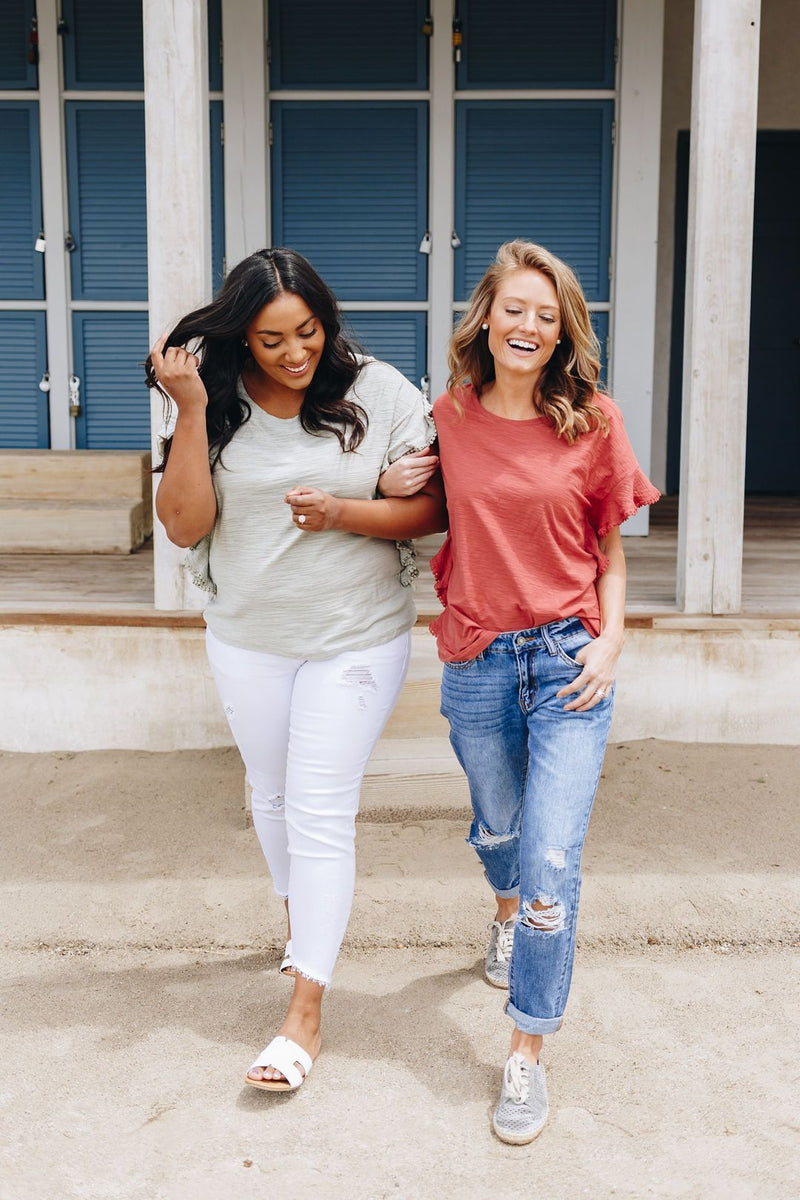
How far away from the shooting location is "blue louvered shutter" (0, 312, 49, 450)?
6219mm

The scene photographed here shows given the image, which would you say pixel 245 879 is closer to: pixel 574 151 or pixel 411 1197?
pixel 411 1197

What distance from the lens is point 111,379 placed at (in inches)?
245

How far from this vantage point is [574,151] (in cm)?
590

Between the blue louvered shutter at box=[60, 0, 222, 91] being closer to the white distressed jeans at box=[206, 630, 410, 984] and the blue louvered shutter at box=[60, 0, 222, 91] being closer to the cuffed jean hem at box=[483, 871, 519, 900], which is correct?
the white distressed jeans at box=[206, 630, 410, 984]

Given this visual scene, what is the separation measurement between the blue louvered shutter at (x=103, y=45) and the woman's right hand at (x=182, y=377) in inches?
163

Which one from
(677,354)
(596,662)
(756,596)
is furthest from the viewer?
(677,354)

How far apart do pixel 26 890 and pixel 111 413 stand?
10.5 ft

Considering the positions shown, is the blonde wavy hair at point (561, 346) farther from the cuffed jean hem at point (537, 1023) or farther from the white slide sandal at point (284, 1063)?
the white slide sandal at point (284, 1063)

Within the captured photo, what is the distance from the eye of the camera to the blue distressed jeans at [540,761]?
7.61 ft

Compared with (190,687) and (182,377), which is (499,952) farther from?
(190,687)

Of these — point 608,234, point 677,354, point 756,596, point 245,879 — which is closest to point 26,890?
point 245,879

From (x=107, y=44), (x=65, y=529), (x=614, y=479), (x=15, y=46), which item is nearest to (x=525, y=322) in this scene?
(x=614, y=479)

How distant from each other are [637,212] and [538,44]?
879 mm

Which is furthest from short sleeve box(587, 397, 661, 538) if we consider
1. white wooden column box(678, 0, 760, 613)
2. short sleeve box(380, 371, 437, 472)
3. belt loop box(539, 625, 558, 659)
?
white wooden column box(678, 0, 760, 613)
